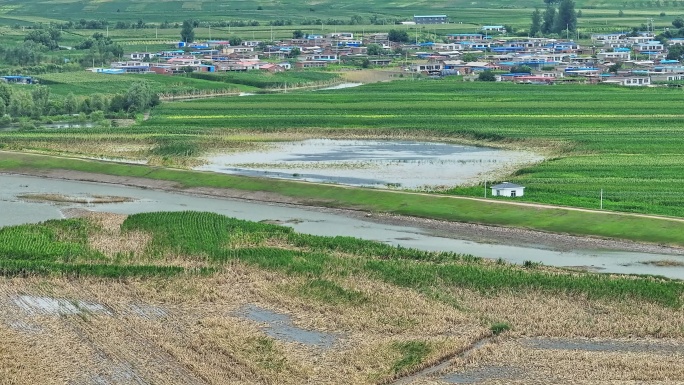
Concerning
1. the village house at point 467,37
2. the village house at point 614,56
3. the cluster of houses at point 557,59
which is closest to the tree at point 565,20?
the cluster of houses at point 557,59

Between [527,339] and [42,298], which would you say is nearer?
[527,339]

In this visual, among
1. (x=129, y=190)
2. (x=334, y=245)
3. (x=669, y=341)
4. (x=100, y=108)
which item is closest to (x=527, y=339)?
(x=669, y=341)

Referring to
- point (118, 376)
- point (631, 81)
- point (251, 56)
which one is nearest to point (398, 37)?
point (251, 56)

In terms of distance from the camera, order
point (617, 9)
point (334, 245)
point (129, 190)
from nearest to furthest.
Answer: point (334, 245) < point (129, 190) < point (617, 9)

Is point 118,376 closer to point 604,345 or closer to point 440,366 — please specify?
point 440,366

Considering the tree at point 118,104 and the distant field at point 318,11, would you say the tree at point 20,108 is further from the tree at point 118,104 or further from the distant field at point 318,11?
the distant field at point 318,11

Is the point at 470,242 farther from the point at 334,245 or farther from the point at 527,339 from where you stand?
the point at 527,339
